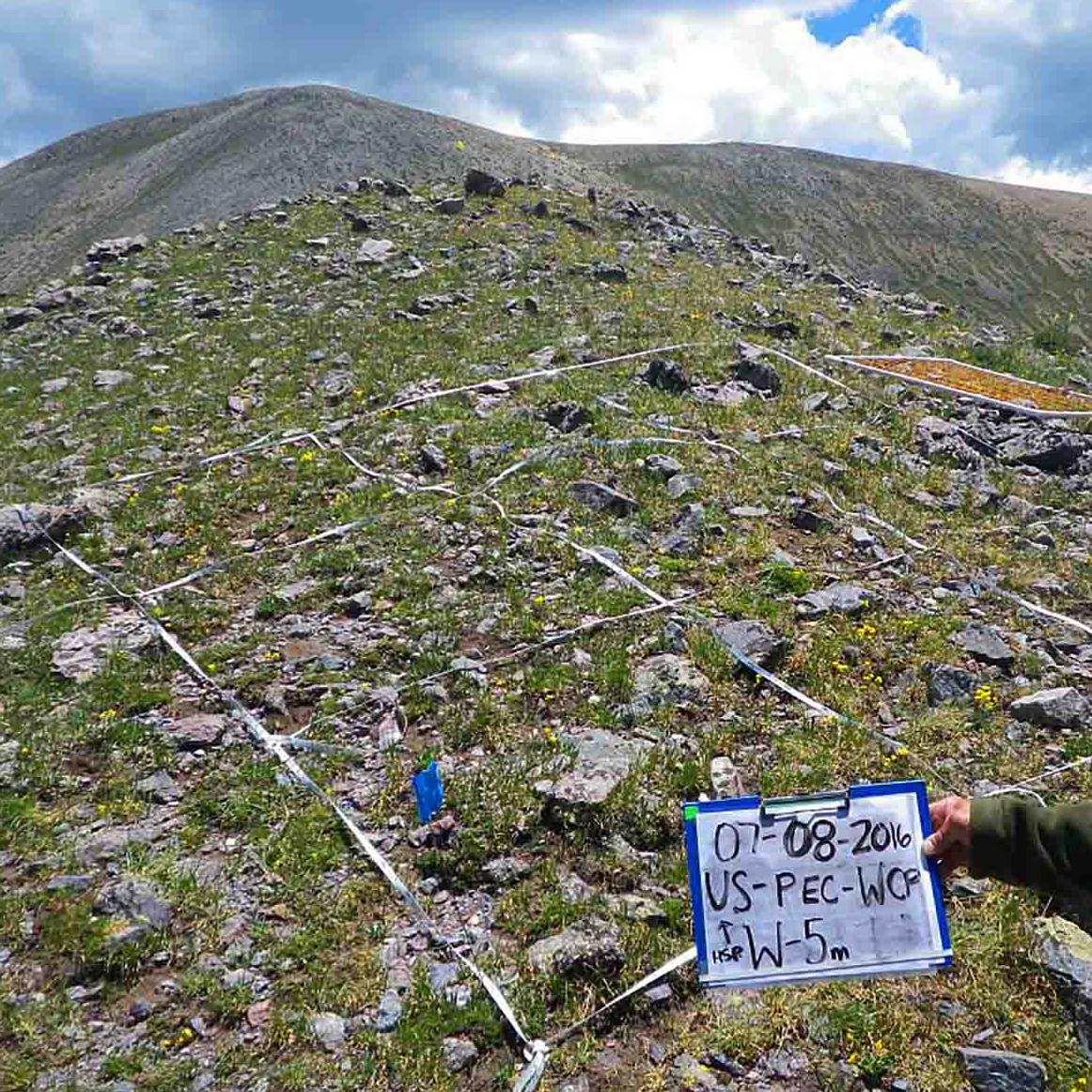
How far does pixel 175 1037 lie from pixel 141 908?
0.87 metres

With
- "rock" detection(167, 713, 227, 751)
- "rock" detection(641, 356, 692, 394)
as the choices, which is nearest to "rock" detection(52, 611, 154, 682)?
"rock" detection(167, 713, 227, 751)

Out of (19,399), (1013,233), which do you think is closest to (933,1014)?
(19,399)

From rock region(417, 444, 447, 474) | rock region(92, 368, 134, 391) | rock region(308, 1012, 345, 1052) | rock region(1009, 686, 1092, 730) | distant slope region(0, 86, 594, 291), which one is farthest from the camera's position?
distant slope region(0, 86, 594, 291)

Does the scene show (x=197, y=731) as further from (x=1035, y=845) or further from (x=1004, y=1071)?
(x=1035, y=845)

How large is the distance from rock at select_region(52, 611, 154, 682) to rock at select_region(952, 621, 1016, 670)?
6944 millimetres

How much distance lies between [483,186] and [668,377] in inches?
778

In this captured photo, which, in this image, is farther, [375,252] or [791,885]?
[375,252]

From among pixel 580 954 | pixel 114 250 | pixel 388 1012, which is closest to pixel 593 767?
pixel 580 954

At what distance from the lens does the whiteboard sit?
3324mm

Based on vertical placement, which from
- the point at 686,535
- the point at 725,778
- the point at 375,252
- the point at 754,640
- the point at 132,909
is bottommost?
the point at 132,909

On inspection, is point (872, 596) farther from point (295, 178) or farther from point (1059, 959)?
point (295, 178)

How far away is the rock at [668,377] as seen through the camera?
14.3 metres

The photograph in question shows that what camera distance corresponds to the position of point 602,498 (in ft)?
33.7

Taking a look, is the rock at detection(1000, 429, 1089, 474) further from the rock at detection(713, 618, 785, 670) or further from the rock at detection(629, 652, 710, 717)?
the rock at detection(629, 652, 710, 717)
